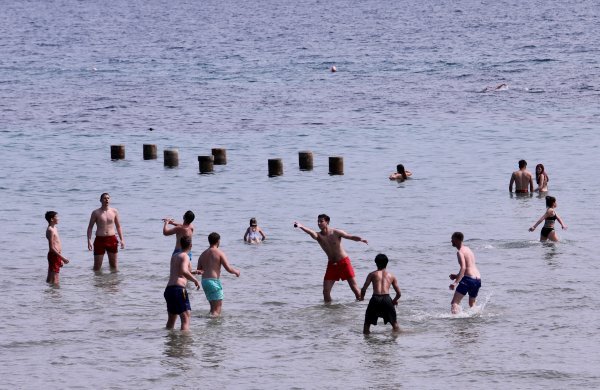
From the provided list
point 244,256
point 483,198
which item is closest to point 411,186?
point 483,198

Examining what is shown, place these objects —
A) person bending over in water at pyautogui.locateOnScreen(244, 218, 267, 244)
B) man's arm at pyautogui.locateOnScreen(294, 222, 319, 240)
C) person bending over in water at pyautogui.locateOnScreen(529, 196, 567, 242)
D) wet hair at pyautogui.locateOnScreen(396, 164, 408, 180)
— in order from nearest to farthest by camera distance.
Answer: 1. man's arm at pyautogui.locateOnScreen(294, 222, 319, 240)
2. person bending over in water at pyautogui.locateOnScreen(529, 196, 567, 242)
3. person bending over in water at pyautogui.locateOnScreen(244, 218, 267, 244)
4. wet hair at pyautogui.locateOnScreen(396, 164, 408, 180)

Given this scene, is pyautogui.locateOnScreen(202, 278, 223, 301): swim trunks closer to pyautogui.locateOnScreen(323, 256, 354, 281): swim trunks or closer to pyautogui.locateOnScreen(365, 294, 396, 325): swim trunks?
pyautogui.locateOnScreen(323, 256, 354, 281): swim trunks

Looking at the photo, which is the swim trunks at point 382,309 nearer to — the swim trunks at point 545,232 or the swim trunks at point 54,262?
the swim trunks at point 54,262

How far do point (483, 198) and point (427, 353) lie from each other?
61.3 ft

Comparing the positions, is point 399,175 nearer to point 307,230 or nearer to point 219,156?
point 219,156

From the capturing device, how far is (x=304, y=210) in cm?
3691

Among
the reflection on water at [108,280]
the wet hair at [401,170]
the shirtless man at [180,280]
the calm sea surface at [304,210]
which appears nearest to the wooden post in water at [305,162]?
the calm sea surface at [304,210]

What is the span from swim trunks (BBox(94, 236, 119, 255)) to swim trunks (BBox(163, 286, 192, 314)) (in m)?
5.80

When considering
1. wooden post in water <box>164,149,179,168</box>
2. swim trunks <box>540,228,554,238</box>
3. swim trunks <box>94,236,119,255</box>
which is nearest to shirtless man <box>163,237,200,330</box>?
swim trunks <box>94,236,119,255</box>

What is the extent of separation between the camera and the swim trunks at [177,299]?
69.3 ft

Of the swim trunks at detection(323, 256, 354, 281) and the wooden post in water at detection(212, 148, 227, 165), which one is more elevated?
the wooden post in water at detection(212, 148, 227, 165)

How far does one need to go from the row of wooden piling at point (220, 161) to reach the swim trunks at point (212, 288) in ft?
70.4

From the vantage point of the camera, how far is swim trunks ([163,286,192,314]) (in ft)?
69.3

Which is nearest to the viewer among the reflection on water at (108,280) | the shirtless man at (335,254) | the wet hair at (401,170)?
the shirtless man at (335,254)
